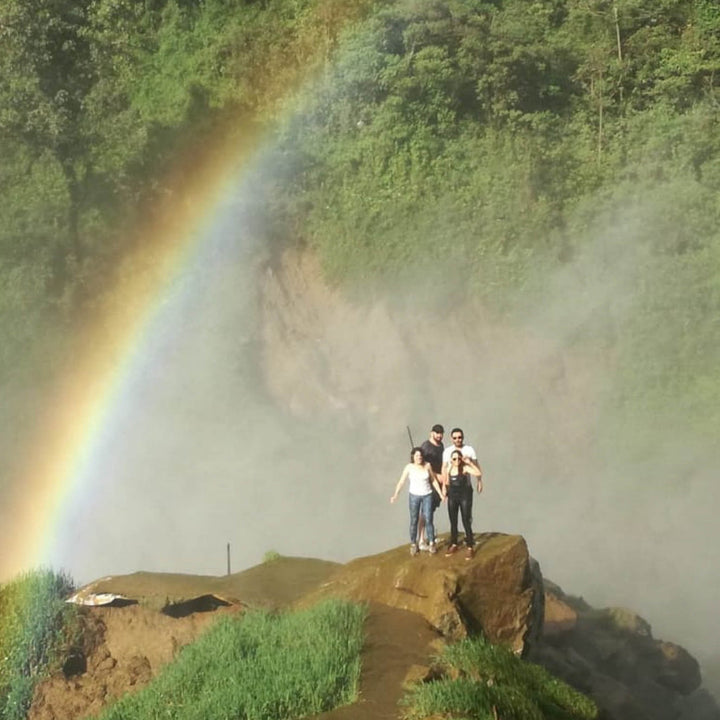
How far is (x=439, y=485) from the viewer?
536 inches

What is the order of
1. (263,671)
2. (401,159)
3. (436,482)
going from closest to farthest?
(263,671) < (436,482) < (401,159)

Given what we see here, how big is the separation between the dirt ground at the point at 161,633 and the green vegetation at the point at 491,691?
45 centimetres

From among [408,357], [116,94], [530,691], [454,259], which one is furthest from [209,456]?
[530,691]

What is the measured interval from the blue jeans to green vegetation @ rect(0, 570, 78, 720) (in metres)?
4.22

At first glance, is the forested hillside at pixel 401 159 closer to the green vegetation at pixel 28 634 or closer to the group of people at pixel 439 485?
the group of people at pixel 439 485

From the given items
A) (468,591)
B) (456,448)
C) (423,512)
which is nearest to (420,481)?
(423,512)

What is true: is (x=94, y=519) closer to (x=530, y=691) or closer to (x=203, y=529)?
(x=203, y=529)

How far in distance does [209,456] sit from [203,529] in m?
2.20

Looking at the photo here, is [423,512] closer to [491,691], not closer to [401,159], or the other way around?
[491,691]

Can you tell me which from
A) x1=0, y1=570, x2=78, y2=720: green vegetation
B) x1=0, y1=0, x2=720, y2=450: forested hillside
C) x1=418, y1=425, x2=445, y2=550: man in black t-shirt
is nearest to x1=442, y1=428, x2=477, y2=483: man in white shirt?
x1=418, y1=425, x2=445, y2=550: man in black t-shirt

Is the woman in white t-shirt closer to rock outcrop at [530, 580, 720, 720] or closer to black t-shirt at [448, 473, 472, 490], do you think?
black t-shirt at [448, 473, 472, 490]

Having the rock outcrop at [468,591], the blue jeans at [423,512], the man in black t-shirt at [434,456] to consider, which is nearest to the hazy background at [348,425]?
the man in black t-shirt at [434,456]

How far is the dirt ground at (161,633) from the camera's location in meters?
11.9

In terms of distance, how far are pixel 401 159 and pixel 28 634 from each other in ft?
63.5
